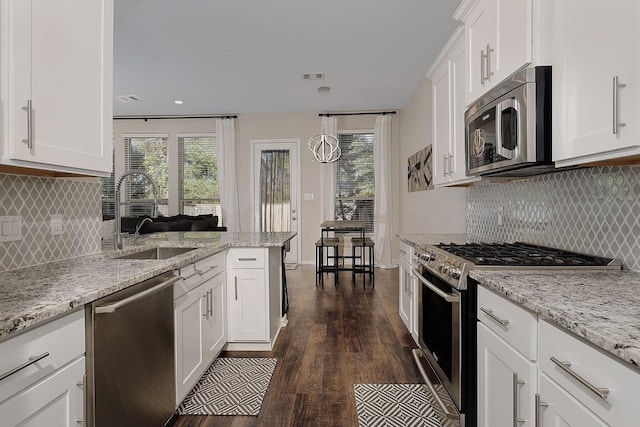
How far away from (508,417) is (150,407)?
1407 mm

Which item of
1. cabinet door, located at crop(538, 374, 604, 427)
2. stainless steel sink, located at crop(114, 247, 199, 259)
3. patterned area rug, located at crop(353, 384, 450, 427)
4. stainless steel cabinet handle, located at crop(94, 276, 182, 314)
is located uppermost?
stainless steel sink, located at crop(114, 247, 199, 259)

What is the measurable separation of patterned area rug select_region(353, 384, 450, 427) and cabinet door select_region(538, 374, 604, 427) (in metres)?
1.09

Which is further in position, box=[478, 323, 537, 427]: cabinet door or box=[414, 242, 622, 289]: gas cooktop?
box=[414, 242, 622, 289]: gas cooktop

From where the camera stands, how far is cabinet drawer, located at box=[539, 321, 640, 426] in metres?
0.76

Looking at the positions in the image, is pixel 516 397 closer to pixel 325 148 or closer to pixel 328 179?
pixel 325 148

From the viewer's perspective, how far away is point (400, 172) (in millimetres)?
7035

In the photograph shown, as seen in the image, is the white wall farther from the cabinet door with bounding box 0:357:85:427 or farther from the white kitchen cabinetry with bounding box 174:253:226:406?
the cabinet door with bounding box 0:357:85:427

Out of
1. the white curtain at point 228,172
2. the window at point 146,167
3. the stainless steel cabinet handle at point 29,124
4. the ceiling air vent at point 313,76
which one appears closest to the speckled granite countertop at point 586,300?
the stainless steel cabinet handle at point 29,124

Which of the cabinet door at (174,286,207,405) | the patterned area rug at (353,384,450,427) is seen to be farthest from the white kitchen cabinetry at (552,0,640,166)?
the cabinet door at (174,286,207,405)

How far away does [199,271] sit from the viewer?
2.30m

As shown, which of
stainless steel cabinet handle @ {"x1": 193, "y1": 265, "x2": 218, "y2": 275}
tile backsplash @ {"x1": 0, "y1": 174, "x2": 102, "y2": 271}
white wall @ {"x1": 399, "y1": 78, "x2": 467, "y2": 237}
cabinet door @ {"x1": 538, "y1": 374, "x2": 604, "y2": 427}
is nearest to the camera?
cabinet door @ {"x1": 538, "y1": 374, "x2": 604, "y2": 427}

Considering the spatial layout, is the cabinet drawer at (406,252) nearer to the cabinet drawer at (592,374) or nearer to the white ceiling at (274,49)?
the cabinet drawer at (592,374)

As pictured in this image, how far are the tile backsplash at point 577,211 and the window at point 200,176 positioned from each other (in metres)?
5.68

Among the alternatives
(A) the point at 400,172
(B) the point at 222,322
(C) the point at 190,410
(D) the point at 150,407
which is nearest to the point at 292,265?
(A) the point at 400,172
